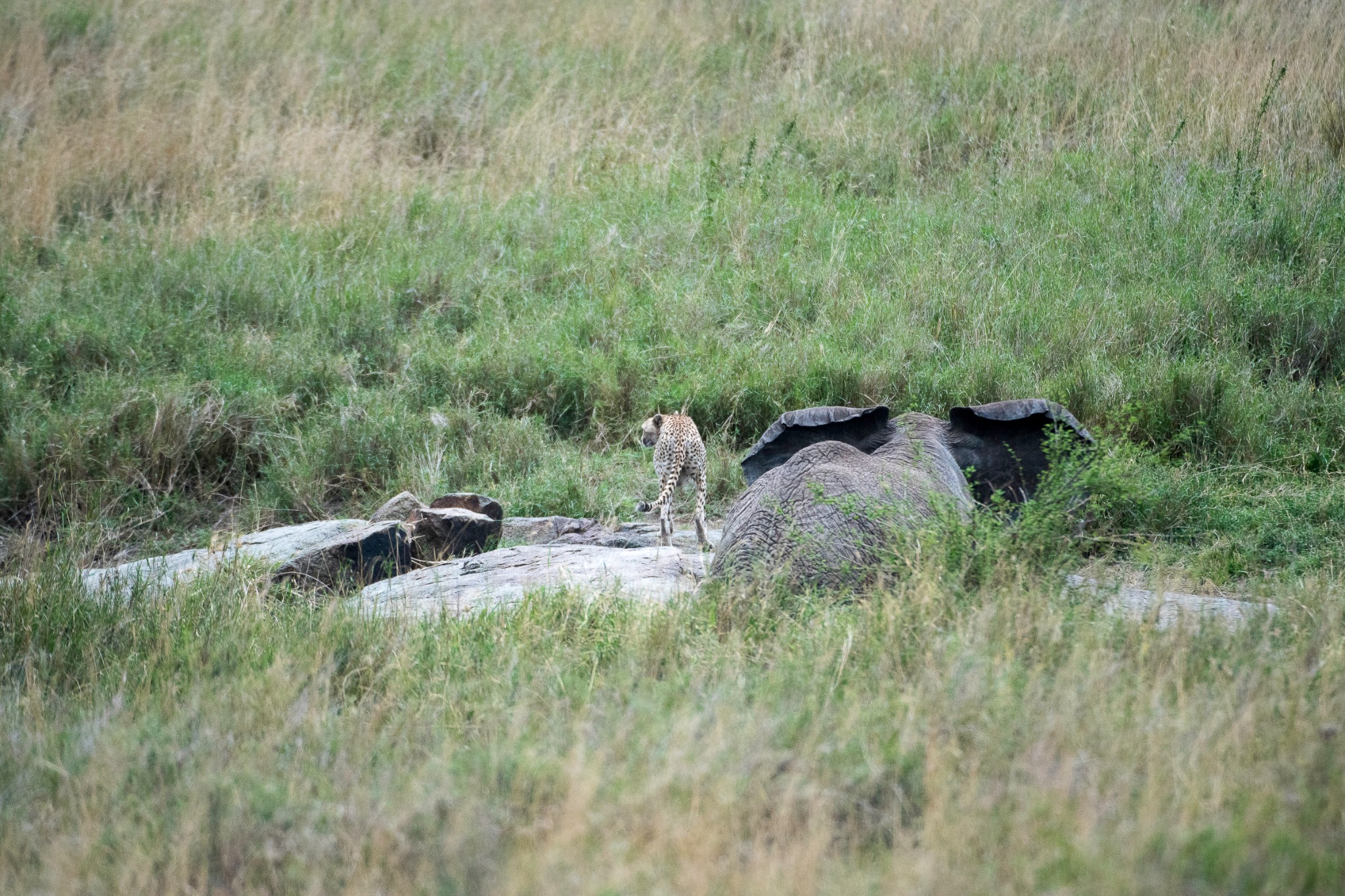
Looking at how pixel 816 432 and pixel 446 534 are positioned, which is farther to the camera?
pixel 446 534

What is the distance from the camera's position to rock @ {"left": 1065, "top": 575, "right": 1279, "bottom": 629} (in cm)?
413

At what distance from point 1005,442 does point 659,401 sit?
2.99 metres

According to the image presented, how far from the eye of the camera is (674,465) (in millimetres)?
6703

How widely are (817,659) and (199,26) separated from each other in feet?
42.3

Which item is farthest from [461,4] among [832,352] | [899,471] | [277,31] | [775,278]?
[899,471]

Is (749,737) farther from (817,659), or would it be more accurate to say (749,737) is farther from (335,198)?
(335,198)

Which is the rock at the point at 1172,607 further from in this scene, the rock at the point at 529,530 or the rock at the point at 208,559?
the rock at the point at 208,559

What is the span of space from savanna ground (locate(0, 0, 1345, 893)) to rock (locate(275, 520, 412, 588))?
0.94 ft

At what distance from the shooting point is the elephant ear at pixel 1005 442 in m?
5.66

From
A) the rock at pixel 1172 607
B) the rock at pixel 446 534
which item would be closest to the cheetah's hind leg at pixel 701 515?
the rock at pixel 446 534

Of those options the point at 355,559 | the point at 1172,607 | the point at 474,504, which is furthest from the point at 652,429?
the point at 1172,607

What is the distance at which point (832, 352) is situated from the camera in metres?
8.15

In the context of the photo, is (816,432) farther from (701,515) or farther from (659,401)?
(659,401)

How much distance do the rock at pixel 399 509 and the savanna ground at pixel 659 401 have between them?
1.01m
